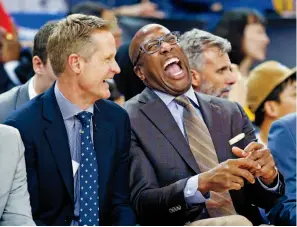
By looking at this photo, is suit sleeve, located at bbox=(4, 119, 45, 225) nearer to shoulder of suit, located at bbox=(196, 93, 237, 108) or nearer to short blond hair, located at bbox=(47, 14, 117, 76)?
short blond hair, located at bbox=(47, 14, 117, 76)

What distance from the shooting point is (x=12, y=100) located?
13.8 ft

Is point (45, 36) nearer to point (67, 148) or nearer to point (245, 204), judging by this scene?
point (67, 148)

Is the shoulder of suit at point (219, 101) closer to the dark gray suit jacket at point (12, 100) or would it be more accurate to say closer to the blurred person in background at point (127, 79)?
the blurred person in background at point (127, 79)

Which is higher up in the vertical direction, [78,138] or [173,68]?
[173,68]

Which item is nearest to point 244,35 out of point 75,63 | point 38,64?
point 38,64

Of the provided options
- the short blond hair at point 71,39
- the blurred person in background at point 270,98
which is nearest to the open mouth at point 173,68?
the short blond hair at point 71,39

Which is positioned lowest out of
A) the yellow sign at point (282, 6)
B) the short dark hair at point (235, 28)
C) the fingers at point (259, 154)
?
the yellow sign at point (282, 6)

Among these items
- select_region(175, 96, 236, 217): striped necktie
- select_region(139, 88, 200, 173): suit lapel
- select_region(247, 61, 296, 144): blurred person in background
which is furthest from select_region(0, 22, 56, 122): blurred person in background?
select_region(247, 61, 296, 144): blurred person in background

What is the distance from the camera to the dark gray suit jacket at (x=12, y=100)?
4.12m

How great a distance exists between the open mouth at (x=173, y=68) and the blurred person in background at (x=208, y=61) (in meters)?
0.54

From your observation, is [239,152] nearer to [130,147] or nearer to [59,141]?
[130,147]

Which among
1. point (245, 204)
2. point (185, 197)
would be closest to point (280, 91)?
point (245, 204)

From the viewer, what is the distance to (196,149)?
3.92 m

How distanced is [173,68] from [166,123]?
0.27m
